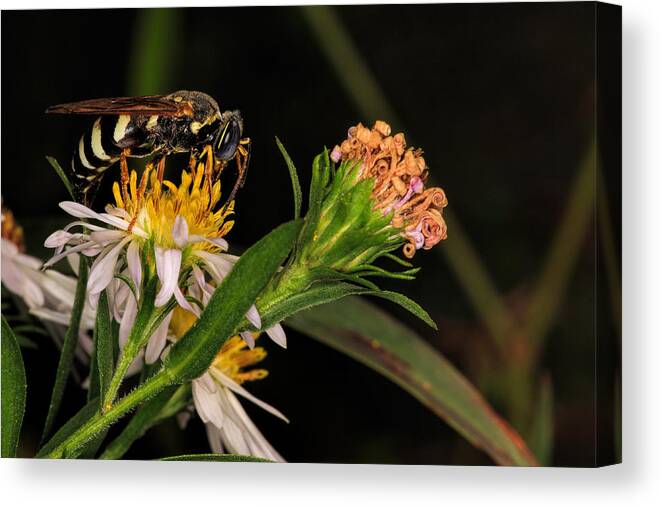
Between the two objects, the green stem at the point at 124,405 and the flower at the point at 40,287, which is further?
the flower at the point at 40,287

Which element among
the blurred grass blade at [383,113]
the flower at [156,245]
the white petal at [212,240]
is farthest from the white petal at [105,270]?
the blurred grass blade at [383,113]

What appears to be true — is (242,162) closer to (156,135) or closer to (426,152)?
(156,135)

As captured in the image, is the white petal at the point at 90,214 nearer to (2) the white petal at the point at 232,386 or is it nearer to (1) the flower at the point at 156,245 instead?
(1) the flower at the point at 156,245

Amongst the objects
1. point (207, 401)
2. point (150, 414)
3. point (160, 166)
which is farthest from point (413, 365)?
point (160, 166)

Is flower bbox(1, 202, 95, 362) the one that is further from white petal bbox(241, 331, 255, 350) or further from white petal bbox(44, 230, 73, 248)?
white petal bbox(241, 331, 255, 350)

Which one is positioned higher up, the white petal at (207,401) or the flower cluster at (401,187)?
the flower cluster at (401,187)

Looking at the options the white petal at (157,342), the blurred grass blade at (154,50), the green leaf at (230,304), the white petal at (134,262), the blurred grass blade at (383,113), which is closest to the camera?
the green leaf at (230,304)
